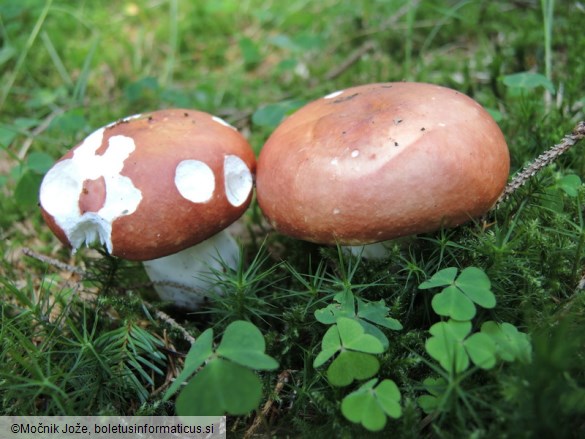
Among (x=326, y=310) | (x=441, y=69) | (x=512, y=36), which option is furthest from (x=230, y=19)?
(x=326, y=310)

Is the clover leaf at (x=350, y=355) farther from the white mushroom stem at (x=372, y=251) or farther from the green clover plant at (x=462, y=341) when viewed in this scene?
the white mushroom stem at (x=372, y=251)

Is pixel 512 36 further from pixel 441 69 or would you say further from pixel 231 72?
pixel 231 72

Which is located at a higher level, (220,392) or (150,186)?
(150,186)

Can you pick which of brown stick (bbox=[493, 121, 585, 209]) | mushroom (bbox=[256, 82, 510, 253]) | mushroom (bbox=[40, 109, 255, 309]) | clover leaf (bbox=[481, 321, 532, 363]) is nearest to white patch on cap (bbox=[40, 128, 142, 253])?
mushroom (bbox=[40, 109, 255, 309])

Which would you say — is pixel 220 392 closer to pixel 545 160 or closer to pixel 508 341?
pixel 508 341

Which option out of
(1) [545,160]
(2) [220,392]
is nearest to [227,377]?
(2) [220,392]

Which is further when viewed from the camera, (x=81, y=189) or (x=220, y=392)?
(x=81, y=189)

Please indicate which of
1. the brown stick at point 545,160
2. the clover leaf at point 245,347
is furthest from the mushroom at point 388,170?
the clover leaf at point 245,347
